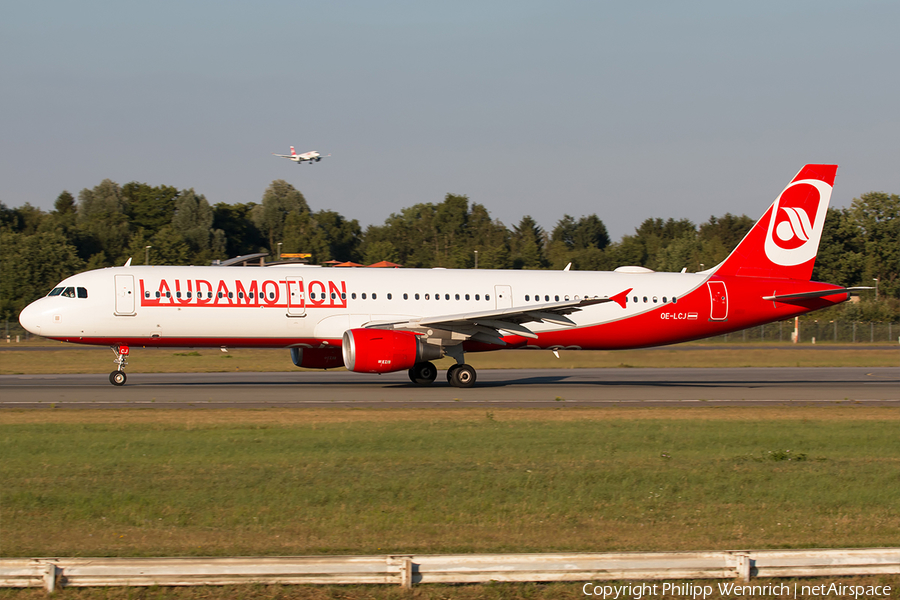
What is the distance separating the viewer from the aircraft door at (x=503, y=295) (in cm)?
2744

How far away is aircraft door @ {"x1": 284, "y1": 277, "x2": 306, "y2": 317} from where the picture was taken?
25.0 metres

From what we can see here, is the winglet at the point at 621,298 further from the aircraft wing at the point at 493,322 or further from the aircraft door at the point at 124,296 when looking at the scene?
the aircraft door at the point at 124,296

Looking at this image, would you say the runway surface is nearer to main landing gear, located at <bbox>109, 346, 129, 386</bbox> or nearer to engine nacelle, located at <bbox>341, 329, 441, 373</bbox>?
main landing gear, located at <bbox>109, 346, 129, 386</bbox>

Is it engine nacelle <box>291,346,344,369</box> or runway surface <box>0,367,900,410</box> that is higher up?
engine nacelle <box>291,346,344,369</box>

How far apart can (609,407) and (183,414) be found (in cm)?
1005

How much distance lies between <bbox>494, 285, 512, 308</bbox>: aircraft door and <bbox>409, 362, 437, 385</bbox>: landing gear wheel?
10.0 ft

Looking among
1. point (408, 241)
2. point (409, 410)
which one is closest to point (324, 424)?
point (409, 410)

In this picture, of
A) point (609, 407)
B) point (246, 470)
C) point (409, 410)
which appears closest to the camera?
point (246, 470)

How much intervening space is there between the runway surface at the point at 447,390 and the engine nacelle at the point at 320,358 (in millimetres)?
675

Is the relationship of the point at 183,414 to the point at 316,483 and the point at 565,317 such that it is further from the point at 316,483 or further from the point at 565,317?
the point at 565,317

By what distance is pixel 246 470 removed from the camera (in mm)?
11297

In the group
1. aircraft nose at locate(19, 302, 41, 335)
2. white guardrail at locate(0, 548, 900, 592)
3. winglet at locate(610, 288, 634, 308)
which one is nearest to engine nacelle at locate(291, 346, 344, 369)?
aircraft nose at locate(19, 302, 41, 335)

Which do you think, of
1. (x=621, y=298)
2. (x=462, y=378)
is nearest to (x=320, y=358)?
(x=462, y=378)

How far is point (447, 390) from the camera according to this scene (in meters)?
25.2
